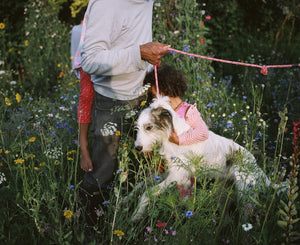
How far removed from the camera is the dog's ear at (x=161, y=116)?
2783 millimetres

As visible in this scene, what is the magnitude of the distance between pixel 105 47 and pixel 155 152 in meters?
0.90

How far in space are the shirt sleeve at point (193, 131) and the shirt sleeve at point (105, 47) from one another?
2.39 ft

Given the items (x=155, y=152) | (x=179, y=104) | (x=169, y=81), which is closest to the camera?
(x=155, y=152)

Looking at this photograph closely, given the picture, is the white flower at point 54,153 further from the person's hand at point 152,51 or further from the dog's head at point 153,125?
the person's hand at point 152,51

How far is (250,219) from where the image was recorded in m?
2.41

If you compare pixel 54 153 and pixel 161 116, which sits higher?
pixel 161 116

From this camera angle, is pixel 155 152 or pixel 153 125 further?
pixel 153 125

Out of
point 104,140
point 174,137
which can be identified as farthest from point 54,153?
point 174,137

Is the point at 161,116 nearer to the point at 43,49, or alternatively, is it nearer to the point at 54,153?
the point at 54,153

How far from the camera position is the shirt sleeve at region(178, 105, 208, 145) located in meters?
2.90

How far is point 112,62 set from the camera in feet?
8.25

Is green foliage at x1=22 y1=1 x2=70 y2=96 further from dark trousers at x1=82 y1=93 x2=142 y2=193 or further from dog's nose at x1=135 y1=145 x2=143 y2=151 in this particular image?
dog's nose at x1=135 y1=145 x2=143 y2=151

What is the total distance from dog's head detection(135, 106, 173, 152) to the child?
16cm

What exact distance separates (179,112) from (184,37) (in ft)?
7.72
